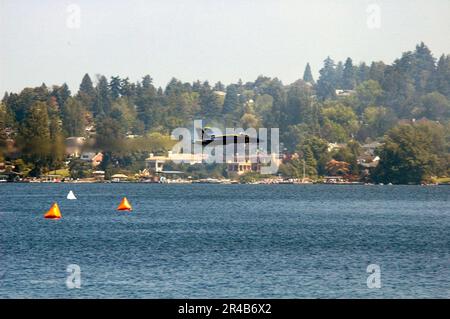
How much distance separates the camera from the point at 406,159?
18250cm

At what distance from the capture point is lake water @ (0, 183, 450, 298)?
48844 mm

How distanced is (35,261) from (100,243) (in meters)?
10.4

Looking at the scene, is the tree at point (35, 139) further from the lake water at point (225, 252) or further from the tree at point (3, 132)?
the lake water at point (225, 252)

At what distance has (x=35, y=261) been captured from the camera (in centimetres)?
5950

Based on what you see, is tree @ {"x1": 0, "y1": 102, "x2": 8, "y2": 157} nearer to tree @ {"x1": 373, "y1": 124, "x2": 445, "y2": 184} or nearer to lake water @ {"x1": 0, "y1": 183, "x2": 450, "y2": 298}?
lake water @ {"x1": 0, "y1": 183, "x2": 450, "y2": 298}

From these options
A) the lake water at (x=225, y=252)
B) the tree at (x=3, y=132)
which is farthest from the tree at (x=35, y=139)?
the lake water at (x=225, y=252)

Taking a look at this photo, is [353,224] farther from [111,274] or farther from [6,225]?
[111,274]

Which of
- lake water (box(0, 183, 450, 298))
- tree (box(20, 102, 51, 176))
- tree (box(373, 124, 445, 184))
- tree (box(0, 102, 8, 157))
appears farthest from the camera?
tree (box(373, 124, 445, 184))

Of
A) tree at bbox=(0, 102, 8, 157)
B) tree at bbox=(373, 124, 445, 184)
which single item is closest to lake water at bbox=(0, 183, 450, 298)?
tree at bbox=(0, 102, 8, 157)

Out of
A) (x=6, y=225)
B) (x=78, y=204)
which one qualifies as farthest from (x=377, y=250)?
(x=78, y=204)

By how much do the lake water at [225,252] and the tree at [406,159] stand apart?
6646cm

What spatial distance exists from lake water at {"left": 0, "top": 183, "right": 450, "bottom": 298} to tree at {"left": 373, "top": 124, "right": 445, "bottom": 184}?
6646cm

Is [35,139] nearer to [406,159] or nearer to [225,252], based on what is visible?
[225,252]
